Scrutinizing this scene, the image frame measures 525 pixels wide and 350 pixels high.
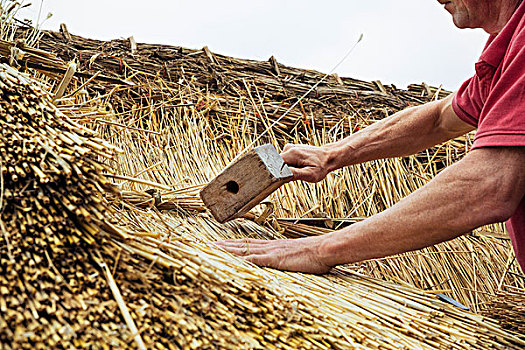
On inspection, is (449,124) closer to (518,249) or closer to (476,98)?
(476,98)

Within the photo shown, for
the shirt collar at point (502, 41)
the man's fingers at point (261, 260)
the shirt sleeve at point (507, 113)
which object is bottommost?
the man's fingers at point (261, 260)

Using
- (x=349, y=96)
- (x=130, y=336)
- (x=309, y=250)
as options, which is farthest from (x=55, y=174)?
(x=349, y=96)

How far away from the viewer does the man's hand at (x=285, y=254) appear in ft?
5.21

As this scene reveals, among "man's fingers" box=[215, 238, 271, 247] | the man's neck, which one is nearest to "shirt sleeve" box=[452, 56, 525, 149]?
the man's neck

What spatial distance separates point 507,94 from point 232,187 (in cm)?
90

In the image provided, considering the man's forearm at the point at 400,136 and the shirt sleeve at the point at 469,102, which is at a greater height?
the shirt sleeve at the point at 469,102

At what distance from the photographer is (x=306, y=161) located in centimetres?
196

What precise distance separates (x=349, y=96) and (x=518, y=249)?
1.93 metres

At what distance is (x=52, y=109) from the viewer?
1270 millimetres

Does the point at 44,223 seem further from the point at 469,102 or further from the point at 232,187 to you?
the point at 469,102

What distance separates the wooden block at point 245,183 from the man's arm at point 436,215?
168 mm

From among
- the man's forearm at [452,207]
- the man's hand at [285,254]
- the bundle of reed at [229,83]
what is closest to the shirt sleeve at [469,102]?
the man's forearm at [452,207]

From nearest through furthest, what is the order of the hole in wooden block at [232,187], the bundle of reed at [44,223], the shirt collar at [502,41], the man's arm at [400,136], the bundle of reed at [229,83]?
the bundle of reed at [44,223]
the shirt collar at [502,41]
the hole in wooden block at [232,187]
the man's arm at [400,136]
the bundle of reed at [229,83]

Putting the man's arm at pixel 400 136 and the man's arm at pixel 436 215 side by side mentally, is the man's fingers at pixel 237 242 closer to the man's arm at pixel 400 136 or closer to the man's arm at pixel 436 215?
the man's arm at pixel 436 215
